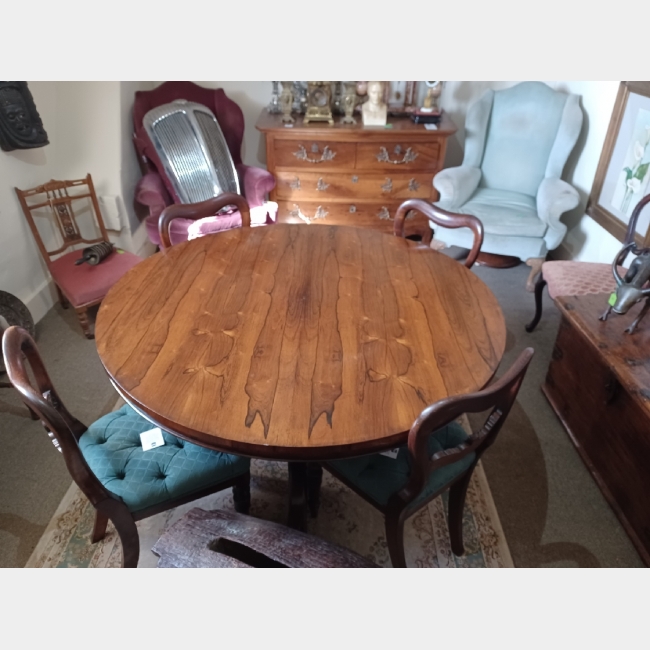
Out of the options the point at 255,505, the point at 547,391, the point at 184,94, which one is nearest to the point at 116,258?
the point at 184,94

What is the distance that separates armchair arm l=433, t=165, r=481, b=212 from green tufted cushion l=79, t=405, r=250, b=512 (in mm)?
2234

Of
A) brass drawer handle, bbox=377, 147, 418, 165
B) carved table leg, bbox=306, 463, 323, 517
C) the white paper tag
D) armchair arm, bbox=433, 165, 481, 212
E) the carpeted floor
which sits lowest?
the carpeted floor

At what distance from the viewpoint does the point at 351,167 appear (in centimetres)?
313

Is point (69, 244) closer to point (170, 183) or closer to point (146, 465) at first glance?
point (170, 183)

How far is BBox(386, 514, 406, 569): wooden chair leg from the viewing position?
4.31 ft

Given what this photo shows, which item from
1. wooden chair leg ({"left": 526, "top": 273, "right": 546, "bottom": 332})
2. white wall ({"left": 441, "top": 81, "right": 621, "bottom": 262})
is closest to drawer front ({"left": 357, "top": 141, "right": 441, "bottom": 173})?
white wall ({"left": 441, "top": 81, "right": 621, "bottom": 262})

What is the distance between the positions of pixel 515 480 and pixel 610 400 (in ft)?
1.53

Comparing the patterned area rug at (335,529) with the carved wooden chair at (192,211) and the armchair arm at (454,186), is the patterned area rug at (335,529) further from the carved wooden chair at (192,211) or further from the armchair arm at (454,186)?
the armchair arm at (454,186)

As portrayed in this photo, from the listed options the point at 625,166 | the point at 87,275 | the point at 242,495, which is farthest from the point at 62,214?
the point at 625,166

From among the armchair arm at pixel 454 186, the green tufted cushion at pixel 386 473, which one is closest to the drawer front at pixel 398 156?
the armchair arm at pixel 454 186

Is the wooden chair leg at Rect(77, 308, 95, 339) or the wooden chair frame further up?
the wooden chair frame

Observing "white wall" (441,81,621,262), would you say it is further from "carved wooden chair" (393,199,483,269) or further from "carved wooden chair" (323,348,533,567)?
"carved wooden chair" (323,348,533,567)

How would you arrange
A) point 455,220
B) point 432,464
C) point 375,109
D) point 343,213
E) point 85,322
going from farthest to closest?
point 343,213
point 375,109
point 85,322
point 455,220
point 432,464

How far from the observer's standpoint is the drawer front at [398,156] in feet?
10.0
